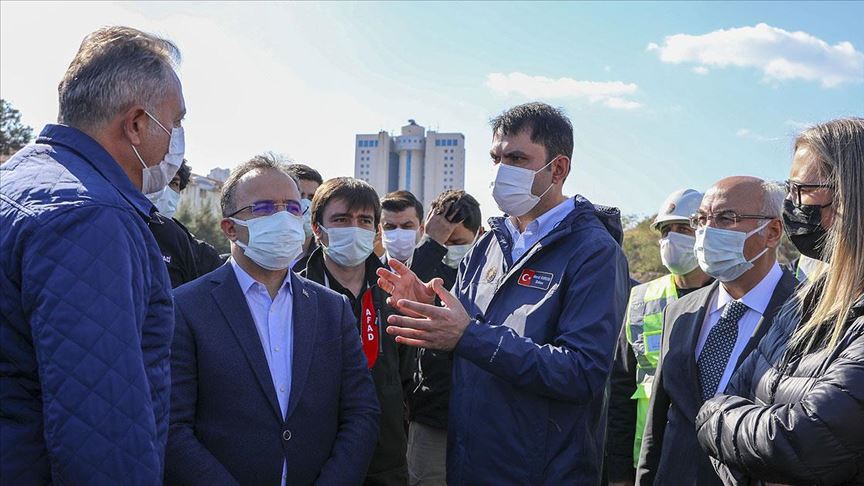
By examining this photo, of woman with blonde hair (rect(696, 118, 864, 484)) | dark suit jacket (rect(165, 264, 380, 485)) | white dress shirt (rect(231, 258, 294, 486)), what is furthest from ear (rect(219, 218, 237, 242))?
woman with blonde hair (rect(696, 118, 864, 484))

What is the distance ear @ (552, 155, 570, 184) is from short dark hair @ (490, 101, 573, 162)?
0.11 feet

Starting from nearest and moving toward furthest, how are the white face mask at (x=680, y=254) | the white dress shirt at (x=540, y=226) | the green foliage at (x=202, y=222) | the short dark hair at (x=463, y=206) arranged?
the white dress shirt at (x=540, y=226) < the white face mask at (x=680, y=254) < the short dark hair at (x=463, y=206) < the green foliage at (x=202, y=222)

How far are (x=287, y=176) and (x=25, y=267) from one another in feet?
6.78

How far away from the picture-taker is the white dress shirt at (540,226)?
11.4 ft

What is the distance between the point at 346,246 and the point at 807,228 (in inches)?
107

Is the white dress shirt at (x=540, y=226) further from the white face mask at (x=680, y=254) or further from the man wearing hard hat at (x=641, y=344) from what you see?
the white face mask at (x=680, y=254)

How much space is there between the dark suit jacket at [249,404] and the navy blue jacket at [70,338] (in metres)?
1.19

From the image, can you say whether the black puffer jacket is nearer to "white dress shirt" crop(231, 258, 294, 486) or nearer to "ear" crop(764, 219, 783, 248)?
"ear" crop(764, 219, 783, 248)

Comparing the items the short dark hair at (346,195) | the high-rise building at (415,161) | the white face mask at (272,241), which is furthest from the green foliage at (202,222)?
the white face mask at (272,241)

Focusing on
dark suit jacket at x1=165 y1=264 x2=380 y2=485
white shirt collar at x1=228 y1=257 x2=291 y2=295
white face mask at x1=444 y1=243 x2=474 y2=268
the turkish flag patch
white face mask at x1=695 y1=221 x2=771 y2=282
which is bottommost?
dark suit jacket at x1=165 y1=264 x2=380 y2=485

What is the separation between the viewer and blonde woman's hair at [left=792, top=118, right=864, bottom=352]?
2139 mm

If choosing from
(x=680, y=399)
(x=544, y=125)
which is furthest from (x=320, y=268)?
(x=680, y=399)

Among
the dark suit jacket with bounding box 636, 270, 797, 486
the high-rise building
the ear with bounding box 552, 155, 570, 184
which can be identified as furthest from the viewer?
the high-rise building

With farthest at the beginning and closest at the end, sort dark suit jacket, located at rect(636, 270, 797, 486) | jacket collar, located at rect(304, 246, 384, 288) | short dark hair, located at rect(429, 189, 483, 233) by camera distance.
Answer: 1. short dark hair, located at rect(429, 189, 483, 233)
2. jacket collar, located at rect(304, 246, 384, 288)
3. dark suit jacket, located at rect(636, 270, 797, 486)
